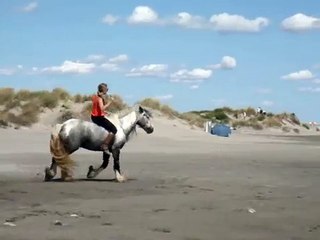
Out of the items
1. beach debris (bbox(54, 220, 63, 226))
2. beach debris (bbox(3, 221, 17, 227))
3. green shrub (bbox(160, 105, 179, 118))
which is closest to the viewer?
beach debris (bbox(3, 221, 17, 227))

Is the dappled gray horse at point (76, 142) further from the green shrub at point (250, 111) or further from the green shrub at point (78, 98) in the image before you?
the green shrub at point (250, 111)

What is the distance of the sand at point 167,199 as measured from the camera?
30.6 feet

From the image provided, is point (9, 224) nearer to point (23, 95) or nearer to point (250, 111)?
point (23, 95)

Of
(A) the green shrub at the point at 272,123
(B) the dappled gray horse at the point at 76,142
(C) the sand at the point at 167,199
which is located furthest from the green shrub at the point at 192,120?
(B) the dappled gray horse at the point at 76,142

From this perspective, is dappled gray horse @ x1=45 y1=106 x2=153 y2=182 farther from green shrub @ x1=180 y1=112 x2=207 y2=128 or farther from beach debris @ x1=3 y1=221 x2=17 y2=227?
green shrub @ x1=180 y1=112 x2=207 y2=128

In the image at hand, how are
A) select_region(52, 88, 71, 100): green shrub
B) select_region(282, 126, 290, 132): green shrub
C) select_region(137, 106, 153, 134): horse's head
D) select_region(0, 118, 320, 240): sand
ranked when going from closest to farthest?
1. select_region(0, 118, 320, 240): sand
2. select_region(137, 106, 153, 134): horse's head
3. select_region(52, 88, 71, 100): green shrub
4. select_region(282, 126, 290, 132): green shrub

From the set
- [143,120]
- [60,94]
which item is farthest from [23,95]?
[143,120]

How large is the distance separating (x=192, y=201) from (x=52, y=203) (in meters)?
2.24

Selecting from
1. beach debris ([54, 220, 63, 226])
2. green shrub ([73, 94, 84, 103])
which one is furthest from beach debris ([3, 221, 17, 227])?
green shrub ([73, 94, 84, 103])

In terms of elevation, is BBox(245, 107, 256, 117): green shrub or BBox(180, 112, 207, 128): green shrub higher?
BBox(245, 107, 256, 117): green shrub

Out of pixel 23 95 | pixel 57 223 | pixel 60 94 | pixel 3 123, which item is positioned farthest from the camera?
pixel 60 94

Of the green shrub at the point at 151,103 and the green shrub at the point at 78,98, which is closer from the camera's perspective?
the green shrub at the point at 78,98

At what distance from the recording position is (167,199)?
13008 mm

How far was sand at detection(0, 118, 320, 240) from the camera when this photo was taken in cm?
932
